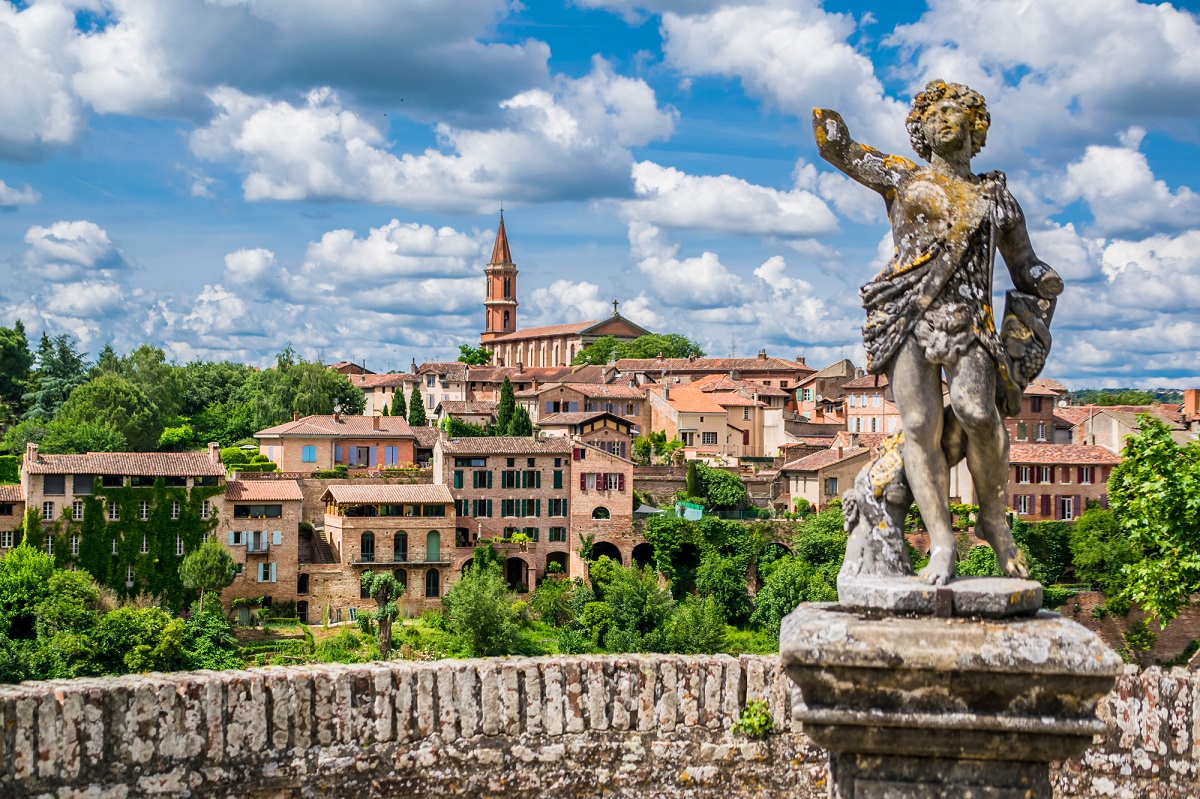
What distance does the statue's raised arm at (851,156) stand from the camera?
203 inches

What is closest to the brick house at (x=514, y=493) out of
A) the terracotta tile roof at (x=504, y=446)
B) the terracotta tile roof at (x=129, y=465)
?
the terracotta tile roof at (x=504, y=446)

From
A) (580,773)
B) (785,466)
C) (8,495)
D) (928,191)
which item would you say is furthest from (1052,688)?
(785,466)

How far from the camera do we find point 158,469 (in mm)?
50625

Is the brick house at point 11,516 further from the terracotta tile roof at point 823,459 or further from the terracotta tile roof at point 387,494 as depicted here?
the terracotta tile roof at point 823,459

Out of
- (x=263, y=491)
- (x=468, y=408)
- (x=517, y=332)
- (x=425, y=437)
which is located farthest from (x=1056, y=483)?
(x=517, y=332)

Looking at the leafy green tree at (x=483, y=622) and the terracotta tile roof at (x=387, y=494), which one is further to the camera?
the terracotta tile roof at (x=387, y=494)

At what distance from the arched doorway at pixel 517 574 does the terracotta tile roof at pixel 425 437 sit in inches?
400

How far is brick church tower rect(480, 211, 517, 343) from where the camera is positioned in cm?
16062

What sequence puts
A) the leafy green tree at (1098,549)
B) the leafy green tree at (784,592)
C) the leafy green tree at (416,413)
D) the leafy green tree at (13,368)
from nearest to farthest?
the leafy green tree at (784,592) → the leafy green tree at (1098,549) → the leafy green tree at (416,413) → the leafy green tree at (13,368)

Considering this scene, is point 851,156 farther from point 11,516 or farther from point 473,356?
point 473,356

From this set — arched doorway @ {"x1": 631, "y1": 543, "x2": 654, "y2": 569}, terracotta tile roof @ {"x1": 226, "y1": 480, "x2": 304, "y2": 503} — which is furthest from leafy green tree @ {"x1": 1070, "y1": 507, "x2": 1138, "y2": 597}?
terracotta tile roof @ {"x1": 226, "y1": 480, "x2": 304, "y2": 503}

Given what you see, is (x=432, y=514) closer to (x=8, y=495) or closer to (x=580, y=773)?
(x=8, y=495)

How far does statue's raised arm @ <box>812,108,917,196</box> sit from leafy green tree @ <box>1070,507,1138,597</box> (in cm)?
4883

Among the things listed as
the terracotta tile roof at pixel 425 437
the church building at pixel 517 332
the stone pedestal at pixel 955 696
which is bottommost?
the stone pedestal at pixel 955 696
